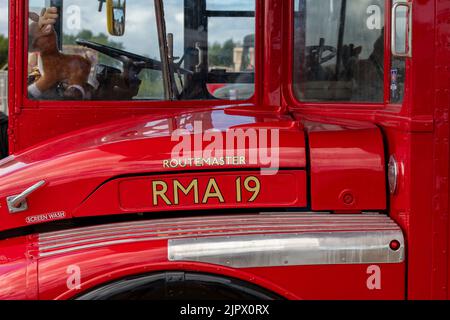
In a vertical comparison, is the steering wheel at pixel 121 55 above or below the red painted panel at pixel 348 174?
above

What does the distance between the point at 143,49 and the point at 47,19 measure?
47 cm

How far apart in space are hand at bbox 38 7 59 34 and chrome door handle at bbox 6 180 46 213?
3.01 ft

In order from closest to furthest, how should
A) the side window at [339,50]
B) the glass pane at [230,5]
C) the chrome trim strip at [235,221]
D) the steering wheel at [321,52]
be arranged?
the chrome trim strip at [235,221]
the side window at [339,50]
the steering wheel at [321,52]
the glass pane at [230,5]

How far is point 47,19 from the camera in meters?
2.86

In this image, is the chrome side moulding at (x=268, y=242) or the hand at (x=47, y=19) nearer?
the chrome side moulding at (x=268, y=242)

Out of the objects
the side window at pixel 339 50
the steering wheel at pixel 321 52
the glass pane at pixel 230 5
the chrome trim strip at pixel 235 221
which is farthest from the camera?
the glass pane at pixel 230 5

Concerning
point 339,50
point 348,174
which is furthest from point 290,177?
point 339,50

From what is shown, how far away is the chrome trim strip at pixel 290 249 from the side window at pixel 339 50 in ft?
1.95

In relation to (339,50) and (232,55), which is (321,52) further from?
(232,55)

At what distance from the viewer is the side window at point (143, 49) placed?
2838 millimetres

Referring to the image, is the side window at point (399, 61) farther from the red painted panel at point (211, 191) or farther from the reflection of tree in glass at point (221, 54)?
the reflection of tree in glass at point (221, 54)

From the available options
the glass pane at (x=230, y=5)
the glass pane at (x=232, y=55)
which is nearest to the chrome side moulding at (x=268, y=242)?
the glass pane at (x=232, y=55)

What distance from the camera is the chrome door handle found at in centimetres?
227

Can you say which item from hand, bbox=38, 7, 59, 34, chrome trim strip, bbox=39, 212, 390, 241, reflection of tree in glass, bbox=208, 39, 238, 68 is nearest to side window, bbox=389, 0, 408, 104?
chrome trim strip, bbox=39, 212, 390, 241
